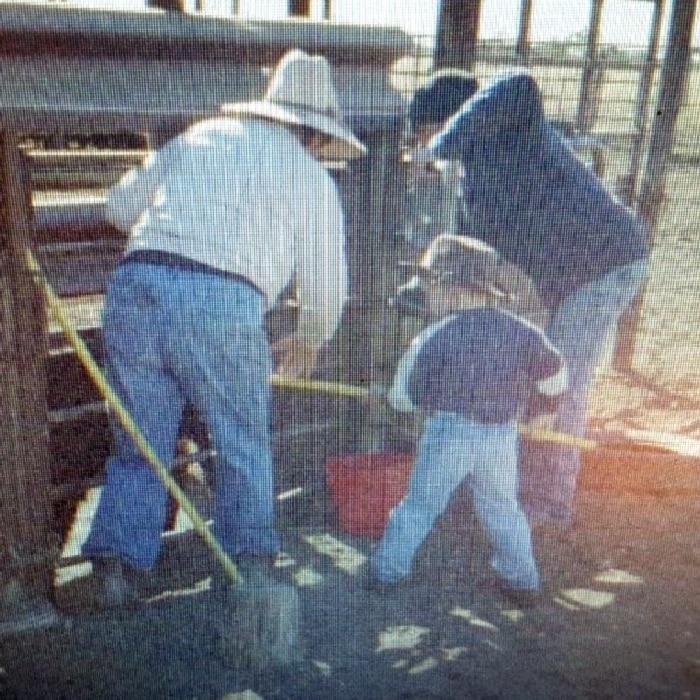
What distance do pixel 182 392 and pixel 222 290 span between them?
1.19ft

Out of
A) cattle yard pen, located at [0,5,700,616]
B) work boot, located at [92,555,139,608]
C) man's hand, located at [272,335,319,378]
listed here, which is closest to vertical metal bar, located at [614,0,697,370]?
cattle yard pen, located at [0,5,700,616]

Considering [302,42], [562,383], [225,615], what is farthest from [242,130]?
[225,615]

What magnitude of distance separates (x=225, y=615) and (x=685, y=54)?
2.79 meters

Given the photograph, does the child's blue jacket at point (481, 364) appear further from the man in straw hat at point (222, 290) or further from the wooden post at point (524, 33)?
the wooden post at point (524, 33)

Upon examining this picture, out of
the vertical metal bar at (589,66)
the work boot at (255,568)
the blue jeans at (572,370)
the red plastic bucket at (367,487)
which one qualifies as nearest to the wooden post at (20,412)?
the work boot at (255,568)

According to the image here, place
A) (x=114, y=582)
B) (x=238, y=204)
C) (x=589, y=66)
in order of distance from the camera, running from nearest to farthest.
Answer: (x=238, y=204)
(x=114, y=582)
(x=589, y=66)

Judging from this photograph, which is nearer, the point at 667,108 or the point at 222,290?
the point at 222,290

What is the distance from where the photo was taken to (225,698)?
7.00 feet

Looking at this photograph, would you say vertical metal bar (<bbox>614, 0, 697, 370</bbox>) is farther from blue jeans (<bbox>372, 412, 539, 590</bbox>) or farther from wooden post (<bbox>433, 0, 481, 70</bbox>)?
blue jeans (<bbox>372, 412, 539, 590</bbox>)

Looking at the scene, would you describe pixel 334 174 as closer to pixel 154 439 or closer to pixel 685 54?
pixel 154 439

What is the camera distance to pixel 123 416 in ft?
7.46

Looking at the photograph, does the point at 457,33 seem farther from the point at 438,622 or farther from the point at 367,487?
the point at 438,622

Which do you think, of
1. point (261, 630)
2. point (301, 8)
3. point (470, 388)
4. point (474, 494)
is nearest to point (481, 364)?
point (470, 388)

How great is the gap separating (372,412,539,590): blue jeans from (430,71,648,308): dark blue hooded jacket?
66 cm
